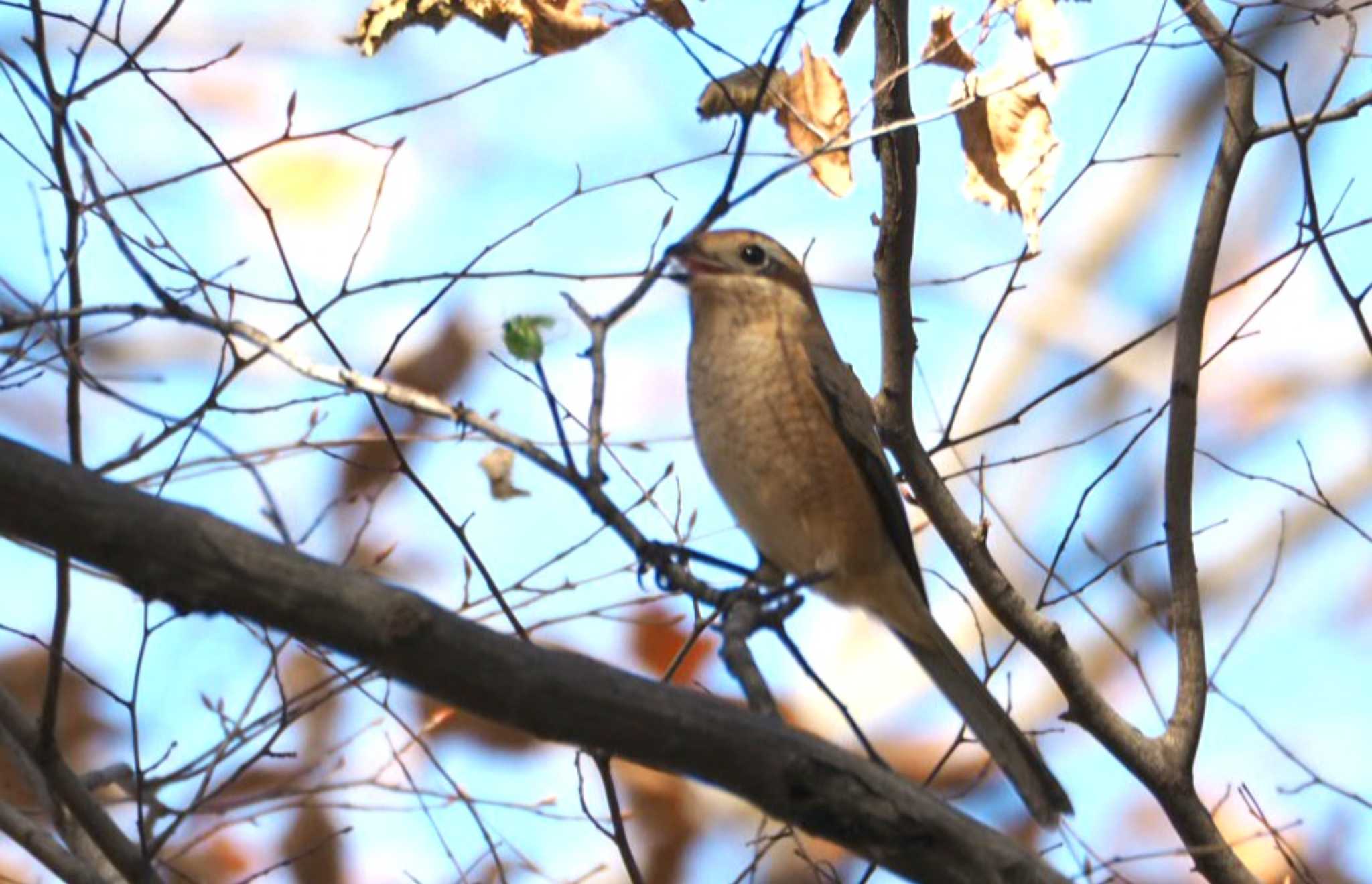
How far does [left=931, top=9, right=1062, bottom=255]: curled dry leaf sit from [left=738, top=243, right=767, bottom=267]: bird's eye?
2.96 feet

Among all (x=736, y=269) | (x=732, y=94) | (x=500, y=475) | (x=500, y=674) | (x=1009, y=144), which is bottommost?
(x=500, y=674)

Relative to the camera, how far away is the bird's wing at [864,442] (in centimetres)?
503

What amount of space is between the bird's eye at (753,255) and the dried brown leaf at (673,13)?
1061 mm

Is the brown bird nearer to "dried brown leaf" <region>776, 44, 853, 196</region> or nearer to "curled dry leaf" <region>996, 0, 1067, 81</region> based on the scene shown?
"dried brown leaf" <region>776, 44, 853, 196</region>

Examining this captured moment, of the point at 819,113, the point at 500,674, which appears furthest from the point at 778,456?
the point at 500,674

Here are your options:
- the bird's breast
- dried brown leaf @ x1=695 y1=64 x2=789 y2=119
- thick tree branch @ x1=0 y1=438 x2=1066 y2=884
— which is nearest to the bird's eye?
the bird's breast

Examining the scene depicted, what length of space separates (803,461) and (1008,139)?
110 cm

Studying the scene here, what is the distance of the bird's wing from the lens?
16.5ft

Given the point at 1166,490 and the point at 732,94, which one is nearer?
the point at 732,94

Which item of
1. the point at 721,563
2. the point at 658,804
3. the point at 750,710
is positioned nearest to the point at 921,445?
the point at 721,563

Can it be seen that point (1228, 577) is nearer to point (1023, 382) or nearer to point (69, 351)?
point (1023, 382)

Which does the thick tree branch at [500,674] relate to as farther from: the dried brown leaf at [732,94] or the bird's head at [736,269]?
the bird's head at [736,269]

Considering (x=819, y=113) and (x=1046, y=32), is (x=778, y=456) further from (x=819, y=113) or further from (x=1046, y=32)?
(x=1046, y=32)

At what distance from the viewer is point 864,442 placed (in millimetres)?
5016
